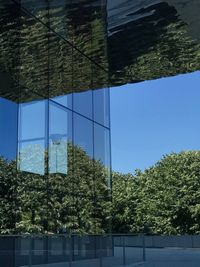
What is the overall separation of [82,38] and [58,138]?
3.96m

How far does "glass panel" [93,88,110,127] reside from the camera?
2156 centimetres

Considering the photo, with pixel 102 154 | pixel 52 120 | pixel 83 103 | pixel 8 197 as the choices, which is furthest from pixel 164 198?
pixel 8 197

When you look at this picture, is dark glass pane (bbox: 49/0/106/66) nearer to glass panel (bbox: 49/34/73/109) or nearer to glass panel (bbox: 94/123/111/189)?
glass panel (bbox: 49/34/73/109)

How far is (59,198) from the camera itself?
Answer: 17938 millimetres

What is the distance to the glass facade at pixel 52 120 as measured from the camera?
16438mm

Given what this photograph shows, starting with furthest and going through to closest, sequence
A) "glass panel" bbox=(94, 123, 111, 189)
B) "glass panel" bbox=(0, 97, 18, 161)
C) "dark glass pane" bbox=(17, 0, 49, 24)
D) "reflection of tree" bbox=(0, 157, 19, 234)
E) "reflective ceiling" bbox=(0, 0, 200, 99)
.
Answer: "glass panel" bbox=(94, 123, 111, 189) < "reflective ceiling" bbox=(0, 0, 200, 99) < "dark glass pane" bbox=(17, 0, 49, 24) < "glass panel" bbox=(0, 97, 18, 161) < "reflection of tree" bbox=(0, 157, 19, 234)

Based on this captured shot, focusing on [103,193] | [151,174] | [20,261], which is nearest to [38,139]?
[103,193]

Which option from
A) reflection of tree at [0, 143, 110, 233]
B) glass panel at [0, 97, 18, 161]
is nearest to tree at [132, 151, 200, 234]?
reflection of tree at [0, 143, 110, 233]

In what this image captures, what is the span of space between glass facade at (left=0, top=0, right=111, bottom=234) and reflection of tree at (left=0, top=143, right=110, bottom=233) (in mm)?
32

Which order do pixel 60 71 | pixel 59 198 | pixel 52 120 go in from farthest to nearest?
pixel 60 71 → pixel 52 120 → pixel 59 198

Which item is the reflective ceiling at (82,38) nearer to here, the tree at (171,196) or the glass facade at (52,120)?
the glass facade at (52,120)

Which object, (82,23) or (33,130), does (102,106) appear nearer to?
(82,23)

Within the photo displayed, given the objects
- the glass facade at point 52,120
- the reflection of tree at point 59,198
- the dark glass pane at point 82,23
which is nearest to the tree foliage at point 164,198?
the glass facade at point 52,120

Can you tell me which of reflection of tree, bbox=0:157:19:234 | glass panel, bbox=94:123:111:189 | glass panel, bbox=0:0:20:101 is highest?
glass panel, bbox=0:0:20:101
